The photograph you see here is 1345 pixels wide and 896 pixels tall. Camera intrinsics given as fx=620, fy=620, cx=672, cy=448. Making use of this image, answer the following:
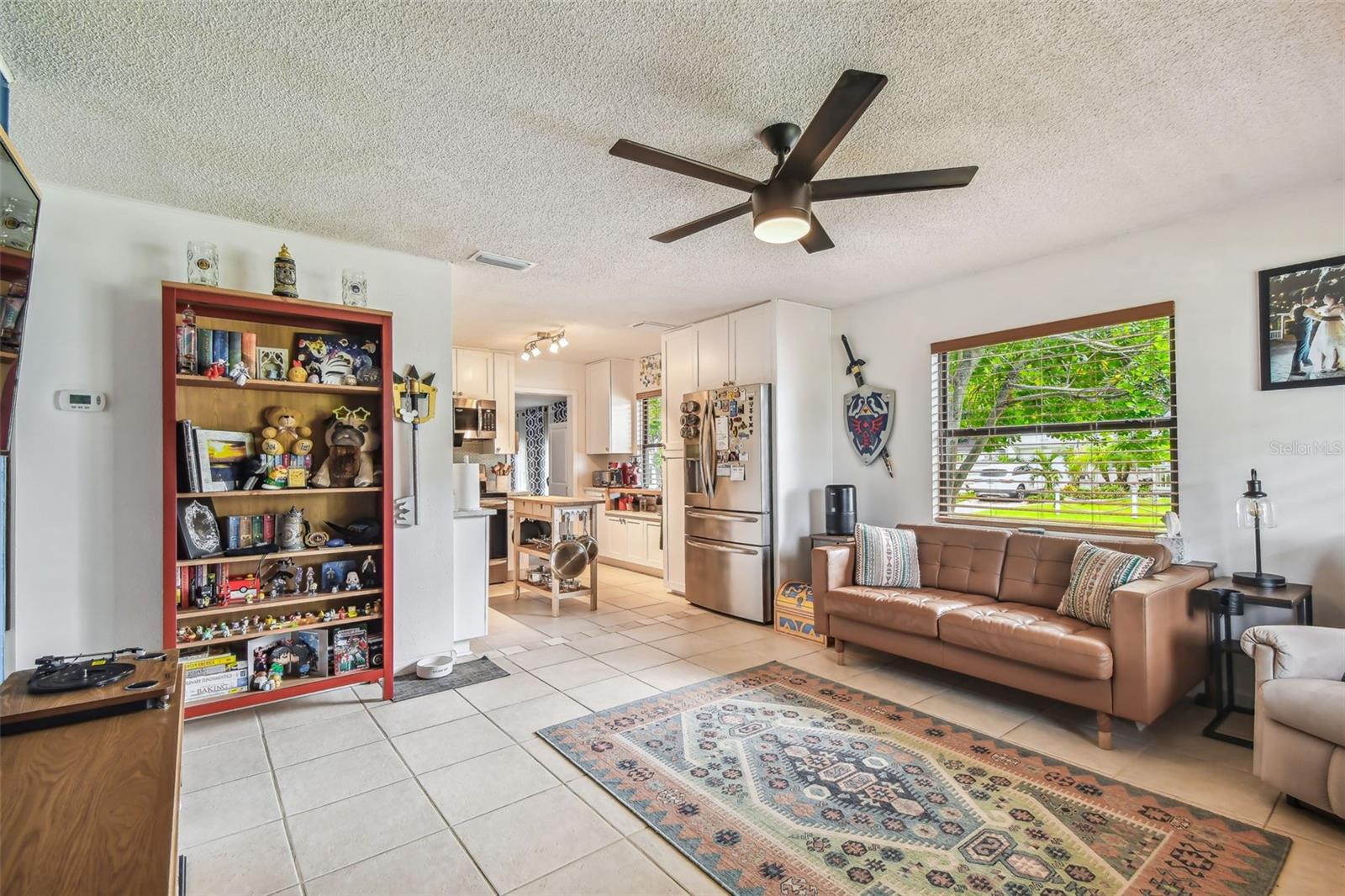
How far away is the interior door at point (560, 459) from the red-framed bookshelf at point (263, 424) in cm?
432

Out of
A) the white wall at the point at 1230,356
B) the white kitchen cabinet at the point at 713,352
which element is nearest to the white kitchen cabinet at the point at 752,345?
the white kitchen cabinet at the point at 713,352

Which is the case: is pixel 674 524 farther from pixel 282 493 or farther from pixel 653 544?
pixel 282 493

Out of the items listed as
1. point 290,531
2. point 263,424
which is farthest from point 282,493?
point 263,424

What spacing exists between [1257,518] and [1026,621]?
1.17 meters

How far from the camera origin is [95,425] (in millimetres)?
2908

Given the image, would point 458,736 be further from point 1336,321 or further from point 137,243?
point 1336,321

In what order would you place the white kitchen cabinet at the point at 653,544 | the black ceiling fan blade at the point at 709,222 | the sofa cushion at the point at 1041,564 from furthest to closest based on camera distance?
the white kitchen cabinet at the point at 653,544
the sofa cushion at the point at 1041,564
the black ceiling fan blade at the point at 709,222

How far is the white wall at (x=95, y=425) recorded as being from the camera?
2.79 meters

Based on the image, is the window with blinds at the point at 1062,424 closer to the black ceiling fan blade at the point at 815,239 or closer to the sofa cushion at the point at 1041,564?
the sofa cushion at the point at 1041,564

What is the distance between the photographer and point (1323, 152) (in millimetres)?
2660

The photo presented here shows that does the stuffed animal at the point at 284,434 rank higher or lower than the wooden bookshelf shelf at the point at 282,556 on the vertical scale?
higher

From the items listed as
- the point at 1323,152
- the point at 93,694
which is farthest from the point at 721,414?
the point at 93,694

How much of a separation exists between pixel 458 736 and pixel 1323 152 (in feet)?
15.1

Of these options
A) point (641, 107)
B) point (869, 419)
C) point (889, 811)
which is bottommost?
point (889, 811)
